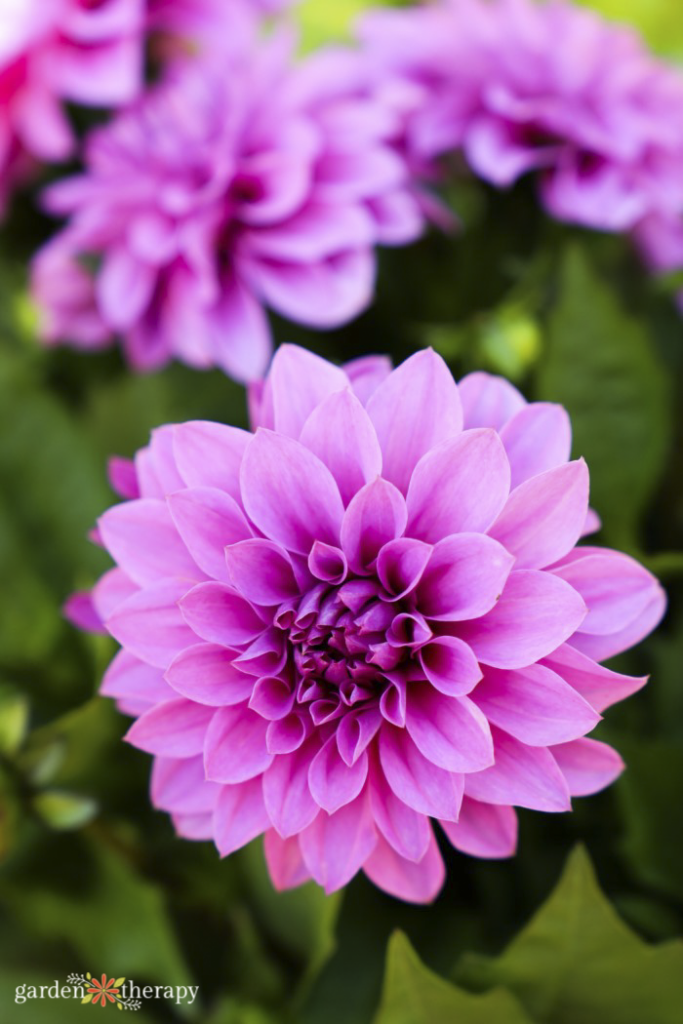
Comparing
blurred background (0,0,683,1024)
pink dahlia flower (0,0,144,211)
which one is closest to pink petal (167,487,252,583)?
blurred background (0,0,683,1024)

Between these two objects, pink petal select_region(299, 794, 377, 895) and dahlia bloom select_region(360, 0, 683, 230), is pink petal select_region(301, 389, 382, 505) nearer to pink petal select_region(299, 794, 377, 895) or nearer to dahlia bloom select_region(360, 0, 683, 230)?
pink petal select_region(299, 794, 377, 895)

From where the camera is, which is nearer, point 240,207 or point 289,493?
point 289,493

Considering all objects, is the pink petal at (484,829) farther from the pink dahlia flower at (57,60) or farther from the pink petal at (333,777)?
the pink dahlia flower at (57,60)

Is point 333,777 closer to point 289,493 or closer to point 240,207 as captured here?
point 289,493

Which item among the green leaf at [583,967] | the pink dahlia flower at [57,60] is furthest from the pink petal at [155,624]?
the pink dahlia flower at [57,60]

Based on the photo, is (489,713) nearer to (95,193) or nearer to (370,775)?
(370,775)

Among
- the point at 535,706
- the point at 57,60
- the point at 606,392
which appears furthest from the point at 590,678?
the point at 57,60

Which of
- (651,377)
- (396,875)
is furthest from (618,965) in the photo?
(651,377)
